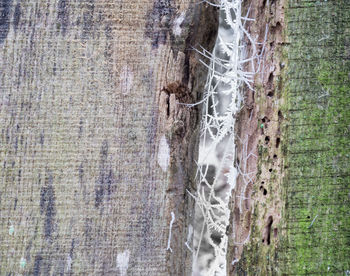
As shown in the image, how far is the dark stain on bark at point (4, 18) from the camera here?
158cm

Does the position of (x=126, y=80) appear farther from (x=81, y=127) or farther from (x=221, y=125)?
(x=221, y=125)

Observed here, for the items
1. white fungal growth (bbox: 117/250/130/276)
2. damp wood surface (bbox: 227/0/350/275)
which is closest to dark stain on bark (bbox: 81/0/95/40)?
damp wood surface (bbox: 227/0/350/275)

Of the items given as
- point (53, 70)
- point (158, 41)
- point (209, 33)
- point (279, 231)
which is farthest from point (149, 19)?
point (279, 231)

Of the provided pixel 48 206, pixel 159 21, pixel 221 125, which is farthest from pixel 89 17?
pixel 221 125

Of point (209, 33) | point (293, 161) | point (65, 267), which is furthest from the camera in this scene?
point (209, 33)

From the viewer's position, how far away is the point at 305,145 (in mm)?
1433

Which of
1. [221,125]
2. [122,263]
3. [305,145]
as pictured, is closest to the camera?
[305,145]

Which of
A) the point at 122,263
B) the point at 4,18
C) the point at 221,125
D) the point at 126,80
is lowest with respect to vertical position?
the point at 122,263

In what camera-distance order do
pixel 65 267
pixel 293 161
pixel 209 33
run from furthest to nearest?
pixel 209 33
pixel 65 267
pixel 293 161

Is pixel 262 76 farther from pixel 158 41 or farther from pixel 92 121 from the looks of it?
pixel 92 121

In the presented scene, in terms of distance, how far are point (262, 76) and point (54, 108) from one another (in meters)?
0.69

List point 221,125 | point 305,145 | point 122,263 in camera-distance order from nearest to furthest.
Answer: point 305,145 < point 122,263 < point 221,125

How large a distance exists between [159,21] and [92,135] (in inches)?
17.2

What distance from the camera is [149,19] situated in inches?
62.4
